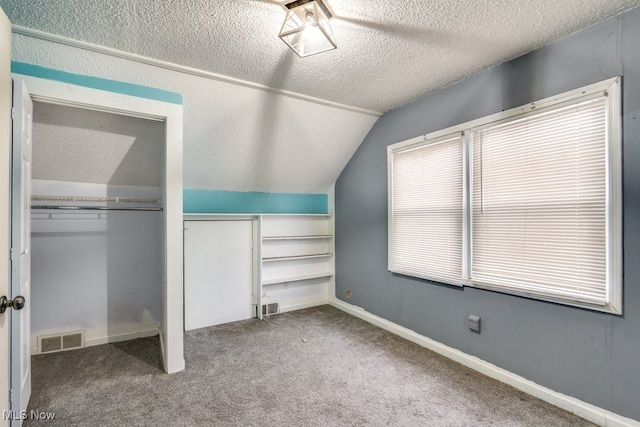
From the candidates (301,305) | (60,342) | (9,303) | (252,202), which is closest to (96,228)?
(60,342)

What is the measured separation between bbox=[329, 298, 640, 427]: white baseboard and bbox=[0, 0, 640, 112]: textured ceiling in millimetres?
2315

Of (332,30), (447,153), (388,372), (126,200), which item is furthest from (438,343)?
(126,200)

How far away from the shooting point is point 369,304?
3.53 m

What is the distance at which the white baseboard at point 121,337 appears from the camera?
9.46 ft

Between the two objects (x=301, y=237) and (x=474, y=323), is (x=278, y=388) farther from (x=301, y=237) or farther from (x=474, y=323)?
(x=301, y=237)

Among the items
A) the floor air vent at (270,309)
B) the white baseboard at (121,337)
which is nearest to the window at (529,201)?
Answer: the floor air vent at (270,309)

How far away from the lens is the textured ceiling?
5.48 ft

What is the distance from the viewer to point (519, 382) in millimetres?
2119

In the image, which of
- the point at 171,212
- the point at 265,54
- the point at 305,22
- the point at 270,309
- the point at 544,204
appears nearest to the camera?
the point at 305,22

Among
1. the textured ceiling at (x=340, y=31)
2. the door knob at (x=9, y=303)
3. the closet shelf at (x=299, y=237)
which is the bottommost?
the door knob at (x=9, y=303)

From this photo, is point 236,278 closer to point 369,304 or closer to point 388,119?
point 369,304

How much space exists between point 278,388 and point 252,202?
7.28ft

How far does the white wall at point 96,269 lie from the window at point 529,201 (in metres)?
2.58

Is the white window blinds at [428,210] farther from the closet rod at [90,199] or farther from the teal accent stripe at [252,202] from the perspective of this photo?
the closet rod at [90,199]
